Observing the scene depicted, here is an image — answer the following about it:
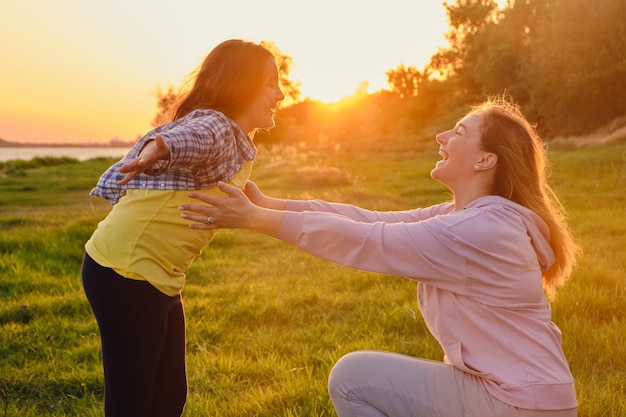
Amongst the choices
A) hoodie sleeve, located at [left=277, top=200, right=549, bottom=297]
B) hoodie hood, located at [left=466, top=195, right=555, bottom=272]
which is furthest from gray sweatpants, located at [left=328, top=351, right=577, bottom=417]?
hoodie hood, located at [left=466, top=195, right=555, bottom=272]

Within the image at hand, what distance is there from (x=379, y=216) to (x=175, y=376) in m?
1.27

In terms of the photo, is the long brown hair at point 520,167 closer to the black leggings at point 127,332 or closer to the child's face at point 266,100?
the child's face at point 266,100

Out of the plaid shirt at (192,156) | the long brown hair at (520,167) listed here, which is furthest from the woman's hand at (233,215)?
the long brown hair at (520,167)

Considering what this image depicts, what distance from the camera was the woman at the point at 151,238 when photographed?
223 centimetres

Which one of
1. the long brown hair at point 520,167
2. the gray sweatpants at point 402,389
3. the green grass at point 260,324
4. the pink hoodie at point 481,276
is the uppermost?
Result: the long brown hair at point 520,167

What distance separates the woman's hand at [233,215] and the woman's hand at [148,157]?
21 cm

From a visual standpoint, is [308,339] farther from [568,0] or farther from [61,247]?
[568,0]

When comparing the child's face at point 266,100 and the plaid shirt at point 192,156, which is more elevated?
the child's face at point 266,100

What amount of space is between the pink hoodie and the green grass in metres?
1.19

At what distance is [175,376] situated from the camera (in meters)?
2.62

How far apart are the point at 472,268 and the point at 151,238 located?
127cm

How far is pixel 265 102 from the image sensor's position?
260 centimetres

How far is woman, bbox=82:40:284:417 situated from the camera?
2229 millimetres

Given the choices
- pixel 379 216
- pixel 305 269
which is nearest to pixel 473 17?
pixel 305 269
